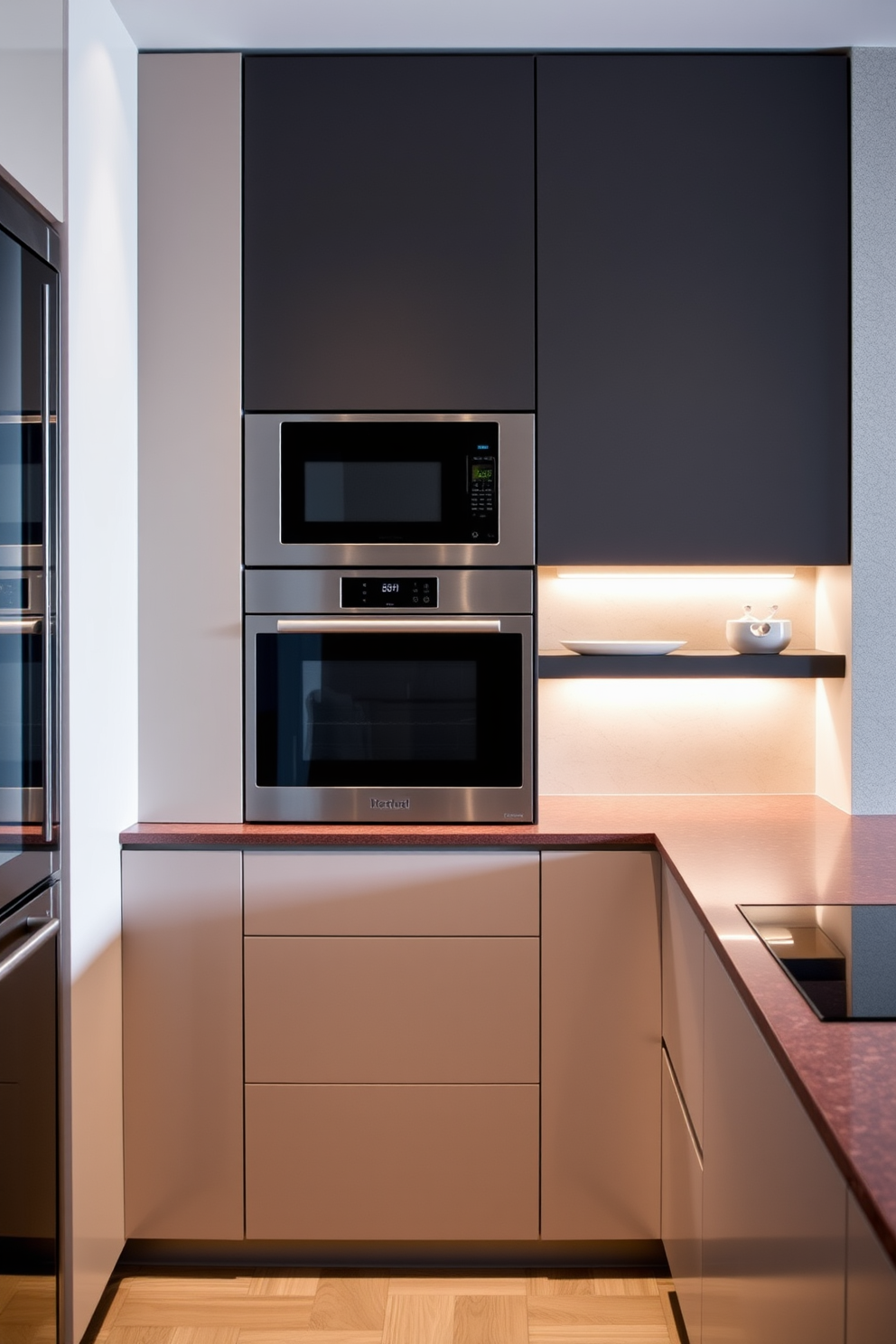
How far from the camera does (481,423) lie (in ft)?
8.04

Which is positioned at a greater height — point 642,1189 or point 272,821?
point 272,821

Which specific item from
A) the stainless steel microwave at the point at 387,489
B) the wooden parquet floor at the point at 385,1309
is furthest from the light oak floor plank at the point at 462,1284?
the stainless steel microwave at the point at 387,489

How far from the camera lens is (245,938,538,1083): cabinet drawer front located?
2332 mm

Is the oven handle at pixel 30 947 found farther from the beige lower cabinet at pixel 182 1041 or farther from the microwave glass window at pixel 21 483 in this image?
the microwave glass window at pixel 21 483

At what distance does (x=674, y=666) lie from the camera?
2.53m

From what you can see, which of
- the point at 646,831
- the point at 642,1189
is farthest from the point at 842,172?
the point at 642,1189

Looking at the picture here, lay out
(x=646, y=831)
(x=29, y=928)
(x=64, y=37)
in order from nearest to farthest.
Answer: (x=29, y=928)
(x=64, y=37)
(x=646, y=831)

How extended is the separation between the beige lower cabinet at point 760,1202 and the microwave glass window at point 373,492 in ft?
3.85

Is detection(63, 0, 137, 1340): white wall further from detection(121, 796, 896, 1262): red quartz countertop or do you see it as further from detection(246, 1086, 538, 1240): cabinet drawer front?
detection(246, 1086, 538, 1240): cabinet drawer front

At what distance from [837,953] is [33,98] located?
1.79 m

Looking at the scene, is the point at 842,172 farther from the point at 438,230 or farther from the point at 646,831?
the point at 646,831

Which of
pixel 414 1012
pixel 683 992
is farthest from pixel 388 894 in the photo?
pixel 683 992

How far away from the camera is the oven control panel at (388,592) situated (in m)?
2.46

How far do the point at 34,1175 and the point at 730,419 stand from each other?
6.68 ft
